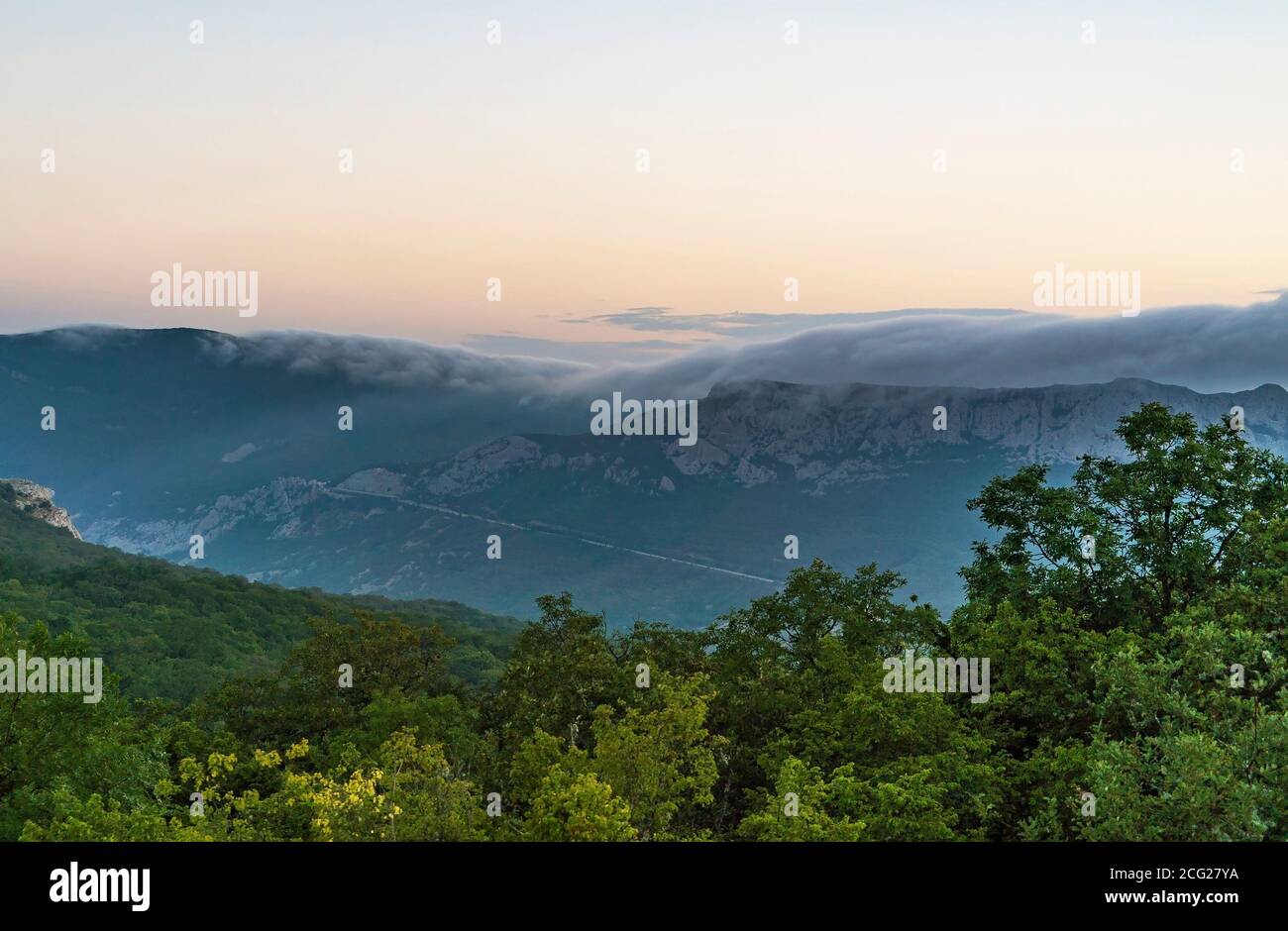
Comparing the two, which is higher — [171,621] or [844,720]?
[844,720]

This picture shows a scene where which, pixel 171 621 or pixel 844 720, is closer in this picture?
pixel 844 720

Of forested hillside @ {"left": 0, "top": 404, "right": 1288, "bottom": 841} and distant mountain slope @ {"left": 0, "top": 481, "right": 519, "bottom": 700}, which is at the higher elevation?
forested hillside @ {"left": 0, "top": 404, "right": 1288, "bottom": 841}

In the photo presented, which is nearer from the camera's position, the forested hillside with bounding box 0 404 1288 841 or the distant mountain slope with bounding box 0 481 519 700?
the forested hillside with bounding box 0 404 1288 841
